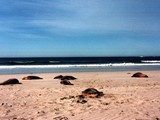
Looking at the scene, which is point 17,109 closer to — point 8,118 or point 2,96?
point 8,118

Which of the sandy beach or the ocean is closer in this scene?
the sandy beach

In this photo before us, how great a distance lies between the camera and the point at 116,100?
10.4 m

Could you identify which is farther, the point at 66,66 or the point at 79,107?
the point at 66,66

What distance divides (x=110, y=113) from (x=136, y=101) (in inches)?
89.7

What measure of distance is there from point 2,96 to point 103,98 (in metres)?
4.42

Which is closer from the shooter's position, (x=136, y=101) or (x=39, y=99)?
(x=136, y=101)

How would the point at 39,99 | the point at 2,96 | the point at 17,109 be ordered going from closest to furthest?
the point at 17,109 < the point at 39,99 < the point at 2,96

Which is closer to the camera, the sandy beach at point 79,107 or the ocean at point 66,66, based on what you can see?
the sandy beach at point 79,107

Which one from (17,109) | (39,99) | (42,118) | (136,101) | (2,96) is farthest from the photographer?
(2,96)

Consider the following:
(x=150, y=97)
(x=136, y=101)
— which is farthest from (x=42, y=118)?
(x=150, y=97)

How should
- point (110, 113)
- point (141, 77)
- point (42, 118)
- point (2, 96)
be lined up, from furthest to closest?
point (141, 77) < point (2, 96) < point (110, 113) < point (42, 118)

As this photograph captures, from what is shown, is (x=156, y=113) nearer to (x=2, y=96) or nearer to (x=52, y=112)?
(x=52, y=112)

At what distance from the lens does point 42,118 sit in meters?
7.72


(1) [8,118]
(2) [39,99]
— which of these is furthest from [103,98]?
(1) [8,118]
